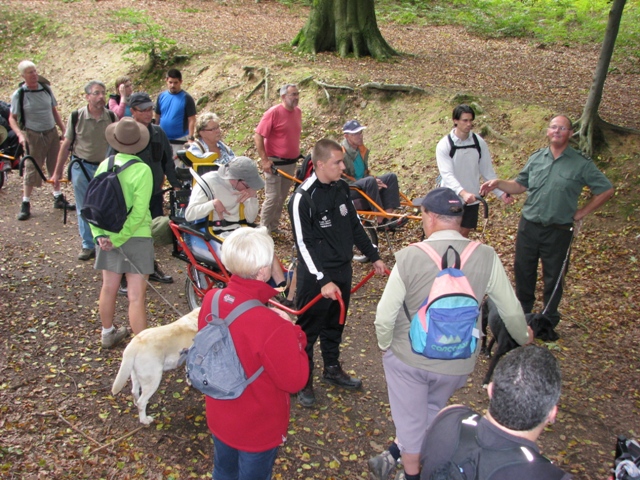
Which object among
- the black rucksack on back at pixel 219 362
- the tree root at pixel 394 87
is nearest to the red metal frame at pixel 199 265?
the black rucksack on back at pixel 219 362

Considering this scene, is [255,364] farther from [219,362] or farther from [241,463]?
[241,463]

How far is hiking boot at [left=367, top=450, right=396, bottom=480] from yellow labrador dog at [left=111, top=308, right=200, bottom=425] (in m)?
1.64

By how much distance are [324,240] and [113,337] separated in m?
2.36

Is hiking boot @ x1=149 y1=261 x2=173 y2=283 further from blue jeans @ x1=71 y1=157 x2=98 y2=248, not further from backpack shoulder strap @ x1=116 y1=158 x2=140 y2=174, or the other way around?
backpack shoulder strap @ x1=116 y1=158 x2=140 y2=174

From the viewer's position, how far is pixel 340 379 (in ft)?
15.7

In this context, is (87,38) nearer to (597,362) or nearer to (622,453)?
(597,362)

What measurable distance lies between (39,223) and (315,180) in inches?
236

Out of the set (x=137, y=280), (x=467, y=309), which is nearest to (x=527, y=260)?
(x=467, y=309)

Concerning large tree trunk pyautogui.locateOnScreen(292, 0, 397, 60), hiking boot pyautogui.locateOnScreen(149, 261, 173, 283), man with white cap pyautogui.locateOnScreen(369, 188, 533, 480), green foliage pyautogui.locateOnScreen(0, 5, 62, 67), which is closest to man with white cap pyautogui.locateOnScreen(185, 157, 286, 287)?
hiking boot pyautogui.locateOnScreen(149, 261, 173, 283)

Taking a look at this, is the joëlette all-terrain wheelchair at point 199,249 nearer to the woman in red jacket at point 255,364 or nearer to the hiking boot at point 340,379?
the hiking boot at point 340,379

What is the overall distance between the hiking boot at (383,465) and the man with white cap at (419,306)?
1.93ft

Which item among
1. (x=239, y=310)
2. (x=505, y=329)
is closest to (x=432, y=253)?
(x=239, y=310)

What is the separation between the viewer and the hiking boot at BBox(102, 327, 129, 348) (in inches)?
205

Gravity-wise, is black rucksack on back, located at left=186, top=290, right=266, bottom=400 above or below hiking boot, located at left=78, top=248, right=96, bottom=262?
above
